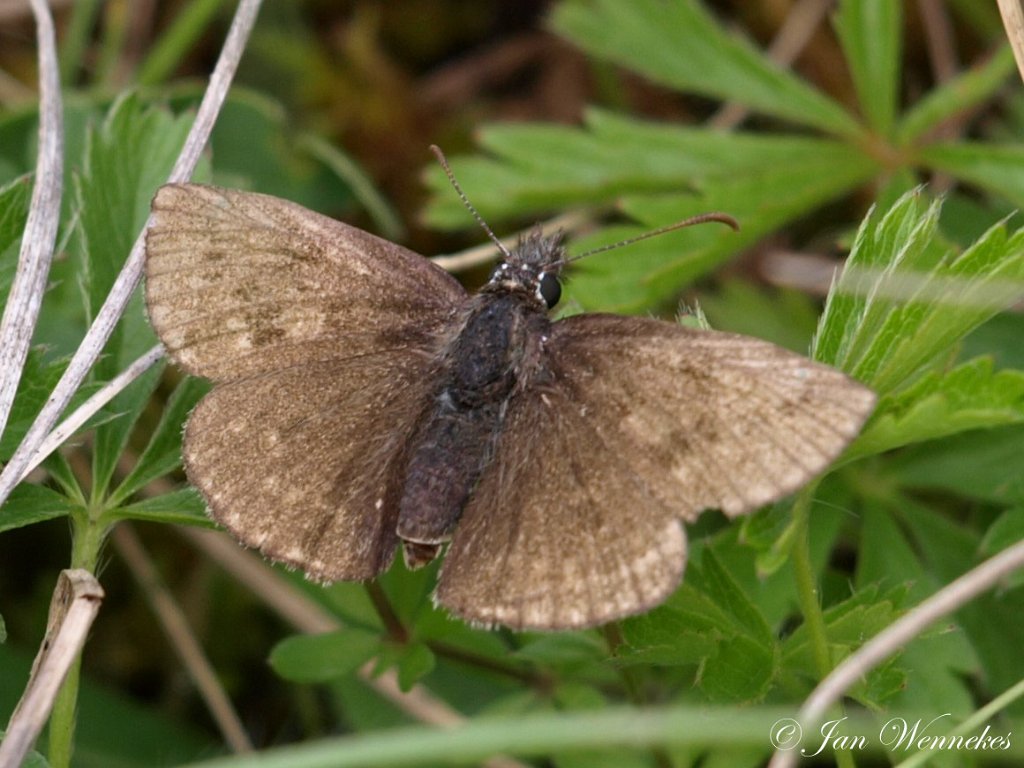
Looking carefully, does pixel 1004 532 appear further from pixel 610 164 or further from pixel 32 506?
pixel 32 506

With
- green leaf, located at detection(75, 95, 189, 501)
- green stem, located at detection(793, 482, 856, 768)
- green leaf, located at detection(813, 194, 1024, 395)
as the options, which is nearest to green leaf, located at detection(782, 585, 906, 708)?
green stem, located at detection(793, 482, 856, 768)

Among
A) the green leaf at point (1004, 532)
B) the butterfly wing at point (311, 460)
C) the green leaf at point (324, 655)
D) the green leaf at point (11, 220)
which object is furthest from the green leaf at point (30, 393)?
the green leaf at point (1004, 532)

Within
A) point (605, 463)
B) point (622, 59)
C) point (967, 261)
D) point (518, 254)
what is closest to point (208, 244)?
point (518, 254)

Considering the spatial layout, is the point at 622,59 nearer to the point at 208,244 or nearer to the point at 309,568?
the point at 208,244

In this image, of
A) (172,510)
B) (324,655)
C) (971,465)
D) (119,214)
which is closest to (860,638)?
(971,465)

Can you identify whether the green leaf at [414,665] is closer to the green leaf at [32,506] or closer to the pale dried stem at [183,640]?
the green leaf at [32,506]

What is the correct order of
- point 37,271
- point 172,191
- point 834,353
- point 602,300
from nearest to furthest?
point 834,353 → point 172,191 → point 37,271 → point 602,300

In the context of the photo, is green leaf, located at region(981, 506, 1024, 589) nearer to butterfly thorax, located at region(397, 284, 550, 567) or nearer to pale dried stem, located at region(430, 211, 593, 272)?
butterfly thorax, located at region(397, 284, 550, 567)
